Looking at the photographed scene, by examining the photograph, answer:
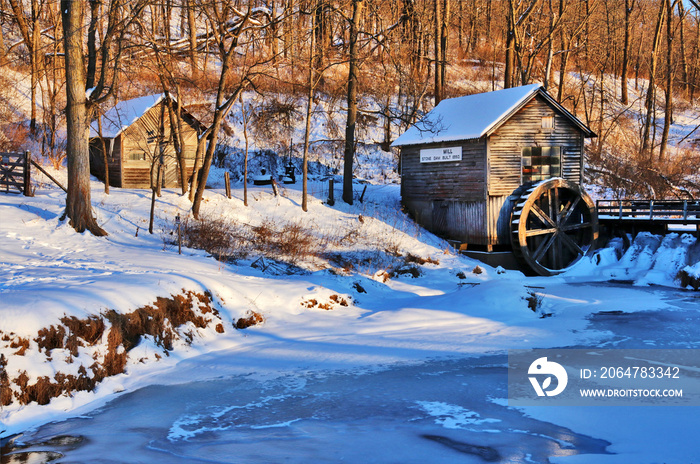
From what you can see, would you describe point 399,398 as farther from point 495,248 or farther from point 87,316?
point 495,248

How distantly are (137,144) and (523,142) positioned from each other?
52.4 feet

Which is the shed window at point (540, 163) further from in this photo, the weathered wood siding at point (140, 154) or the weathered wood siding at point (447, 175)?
the weathered wood siding at point (140, 154)

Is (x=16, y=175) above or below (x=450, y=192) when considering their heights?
above

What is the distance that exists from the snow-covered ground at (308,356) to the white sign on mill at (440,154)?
5181 millimetres

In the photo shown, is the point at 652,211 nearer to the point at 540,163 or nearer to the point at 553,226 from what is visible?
the point at 553,226

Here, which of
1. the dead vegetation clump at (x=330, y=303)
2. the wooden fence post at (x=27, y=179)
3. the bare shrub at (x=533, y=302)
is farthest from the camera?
the wooden fence post at (x=27, y=179)

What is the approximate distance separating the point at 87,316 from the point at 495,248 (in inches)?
641

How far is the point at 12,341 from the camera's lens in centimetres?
726

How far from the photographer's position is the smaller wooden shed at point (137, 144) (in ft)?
80.7

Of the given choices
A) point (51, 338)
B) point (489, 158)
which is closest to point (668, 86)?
point (489, 158)

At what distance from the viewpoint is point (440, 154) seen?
22.2m

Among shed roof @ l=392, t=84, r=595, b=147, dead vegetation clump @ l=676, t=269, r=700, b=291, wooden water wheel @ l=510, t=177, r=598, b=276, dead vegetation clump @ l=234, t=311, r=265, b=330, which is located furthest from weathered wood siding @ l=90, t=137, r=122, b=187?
dead vegetation clump @ l=676, t=269, r=700, b=291

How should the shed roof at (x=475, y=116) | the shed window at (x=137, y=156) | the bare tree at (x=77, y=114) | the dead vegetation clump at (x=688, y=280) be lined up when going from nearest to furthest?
1. the bare tree at (x=77, y=114)
2. the dead vegetation clump at (x=688, y=280)
3. the shed roof at (x=475, y=116)
4. the shed window at (x=137, y=156)

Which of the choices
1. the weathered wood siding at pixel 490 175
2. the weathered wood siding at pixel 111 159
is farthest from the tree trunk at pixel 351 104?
the weathered wood siding at pixel 111 159
